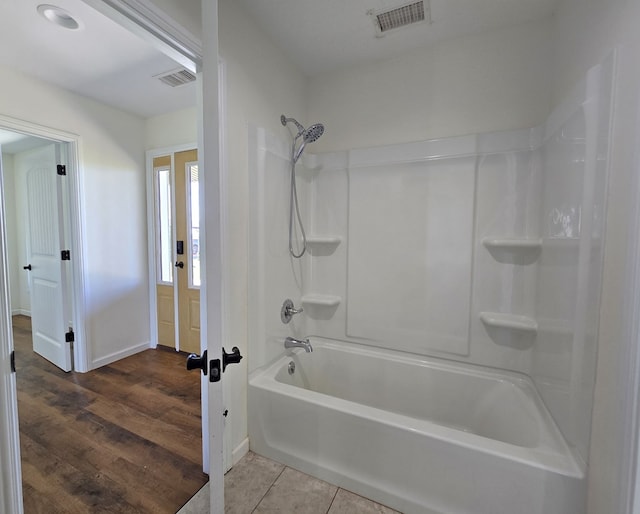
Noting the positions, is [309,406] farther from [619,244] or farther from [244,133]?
[244,133]

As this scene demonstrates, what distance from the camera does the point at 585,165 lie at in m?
1.08

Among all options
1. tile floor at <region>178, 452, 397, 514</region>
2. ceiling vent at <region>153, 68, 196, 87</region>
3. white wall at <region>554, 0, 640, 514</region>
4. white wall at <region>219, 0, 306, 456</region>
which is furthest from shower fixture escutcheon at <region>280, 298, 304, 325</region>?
ceiling vent at <region>153, 68, 196, 87</region>

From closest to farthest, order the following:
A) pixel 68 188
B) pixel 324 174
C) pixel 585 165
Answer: pixel 585 165 → pixel 324 174 → pixel 68 188

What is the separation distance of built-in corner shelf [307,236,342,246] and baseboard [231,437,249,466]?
135 cm

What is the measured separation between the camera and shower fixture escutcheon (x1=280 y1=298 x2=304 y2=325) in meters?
1.90

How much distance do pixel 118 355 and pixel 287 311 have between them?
2.10 metres

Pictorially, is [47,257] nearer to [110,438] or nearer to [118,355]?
[118,355]

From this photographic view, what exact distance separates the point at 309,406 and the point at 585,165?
5.37 feet

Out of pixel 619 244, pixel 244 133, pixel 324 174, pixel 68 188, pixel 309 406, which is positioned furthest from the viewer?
pixel 68 188

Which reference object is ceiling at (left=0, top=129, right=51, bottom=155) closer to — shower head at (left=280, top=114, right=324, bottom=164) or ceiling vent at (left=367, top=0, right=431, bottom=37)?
shower head at (left=280, top=114, right=324, bottom=164)

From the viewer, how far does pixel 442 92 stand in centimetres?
178

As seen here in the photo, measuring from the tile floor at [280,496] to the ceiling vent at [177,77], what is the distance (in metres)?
2.69

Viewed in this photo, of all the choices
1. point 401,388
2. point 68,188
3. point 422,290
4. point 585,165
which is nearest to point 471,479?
point 401,388

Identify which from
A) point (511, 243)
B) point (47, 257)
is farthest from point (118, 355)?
point (511, 243)
